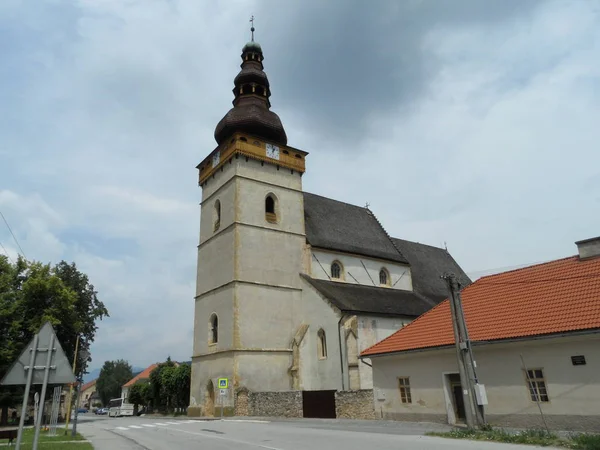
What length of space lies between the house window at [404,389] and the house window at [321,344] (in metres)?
8.36

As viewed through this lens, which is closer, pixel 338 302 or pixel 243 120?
pixel 338 302

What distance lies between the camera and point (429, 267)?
41.0 meters

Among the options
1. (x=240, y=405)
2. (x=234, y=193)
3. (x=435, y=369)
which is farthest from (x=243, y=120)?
(x=435, y=369)

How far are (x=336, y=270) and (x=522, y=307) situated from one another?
1686cm

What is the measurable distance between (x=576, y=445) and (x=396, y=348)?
901 cm

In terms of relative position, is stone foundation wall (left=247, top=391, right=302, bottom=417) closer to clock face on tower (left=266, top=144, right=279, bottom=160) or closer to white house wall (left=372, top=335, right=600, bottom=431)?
white house wall (left=372, top=335, right=600, bottom=431)

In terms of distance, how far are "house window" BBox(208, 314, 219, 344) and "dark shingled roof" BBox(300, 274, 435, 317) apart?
20.5 feet

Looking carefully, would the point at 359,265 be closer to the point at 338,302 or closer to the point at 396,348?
the point at 338,302

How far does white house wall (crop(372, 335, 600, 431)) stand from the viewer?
13.1m

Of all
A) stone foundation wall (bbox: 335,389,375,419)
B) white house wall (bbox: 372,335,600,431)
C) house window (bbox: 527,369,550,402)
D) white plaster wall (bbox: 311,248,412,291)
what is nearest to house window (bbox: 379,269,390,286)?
white plaster wall (bbox: 311,248,412,291)

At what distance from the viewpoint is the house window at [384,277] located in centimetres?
3438

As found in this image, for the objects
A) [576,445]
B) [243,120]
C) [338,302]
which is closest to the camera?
[576,445]

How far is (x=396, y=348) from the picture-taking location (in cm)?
1838

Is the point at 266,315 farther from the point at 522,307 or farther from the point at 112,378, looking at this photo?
the point at 112,378
